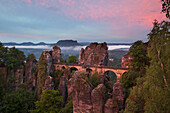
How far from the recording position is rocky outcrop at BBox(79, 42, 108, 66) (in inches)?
1704

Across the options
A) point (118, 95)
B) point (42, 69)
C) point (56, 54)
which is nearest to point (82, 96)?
point (118, 95)

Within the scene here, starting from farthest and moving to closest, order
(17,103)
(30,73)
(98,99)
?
(30,73) → (17,103) → (98,99)

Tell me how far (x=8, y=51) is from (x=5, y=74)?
8.13 m

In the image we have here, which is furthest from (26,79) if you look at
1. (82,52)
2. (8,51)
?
(82,52)

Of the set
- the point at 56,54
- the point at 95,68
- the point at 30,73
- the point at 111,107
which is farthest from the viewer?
the point at 56,54

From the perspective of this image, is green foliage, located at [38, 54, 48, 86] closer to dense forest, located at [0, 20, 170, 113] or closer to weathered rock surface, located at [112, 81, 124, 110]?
dense forest, located at [0, 20, 170, 113]

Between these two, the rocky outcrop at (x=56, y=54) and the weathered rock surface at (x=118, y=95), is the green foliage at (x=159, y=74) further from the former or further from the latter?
the rocky outcrop at (x=56, y=54)

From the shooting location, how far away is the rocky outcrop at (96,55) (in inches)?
1704

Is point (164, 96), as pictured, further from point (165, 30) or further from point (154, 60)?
point (165, 30)

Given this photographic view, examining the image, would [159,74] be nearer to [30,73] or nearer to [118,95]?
[118,95]

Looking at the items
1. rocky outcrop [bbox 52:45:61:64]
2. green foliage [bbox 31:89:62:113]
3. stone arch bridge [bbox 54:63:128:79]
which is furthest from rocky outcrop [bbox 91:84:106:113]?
rocky outcrop [bbox 52:45:61:64]

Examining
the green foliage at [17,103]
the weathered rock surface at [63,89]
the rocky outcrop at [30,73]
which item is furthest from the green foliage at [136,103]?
the rocky outcrop at [30,73]

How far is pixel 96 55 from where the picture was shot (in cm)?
4425

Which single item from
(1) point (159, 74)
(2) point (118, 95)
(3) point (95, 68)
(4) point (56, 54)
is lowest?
(2) point (118, 95)
